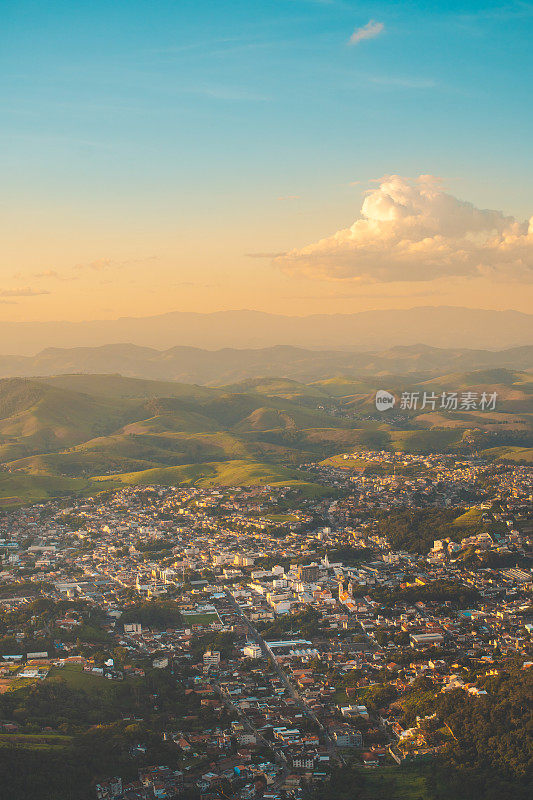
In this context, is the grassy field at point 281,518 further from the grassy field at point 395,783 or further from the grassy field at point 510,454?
the grassy field at point 395,783

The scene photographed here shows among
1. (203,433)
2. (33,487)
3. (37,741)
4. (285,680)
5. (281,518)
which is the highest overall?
(37,741)

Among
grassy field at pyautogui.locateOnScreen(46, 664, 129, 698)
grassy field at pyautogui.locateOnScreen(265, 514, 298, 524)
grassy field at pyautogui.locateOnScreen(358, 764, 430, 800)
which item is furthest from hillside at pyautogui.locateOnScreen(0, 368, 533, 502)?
grassy field at pyautogui.locateOnScreen(358, 764, 430, 800)

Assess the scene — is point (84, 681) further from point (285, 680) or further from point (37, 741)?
point (285, 680)

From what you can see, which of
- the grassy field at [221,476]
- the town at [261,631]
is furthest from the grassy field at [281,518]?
the grassy field at [221,476]

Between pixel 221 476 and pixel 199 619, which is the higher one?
pixel 199 619

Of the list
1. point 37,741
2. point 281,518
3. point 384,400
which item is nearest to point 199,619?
point 37,741

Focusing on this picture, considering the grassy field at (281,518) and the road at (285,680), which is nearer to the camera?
the road at (285,680)

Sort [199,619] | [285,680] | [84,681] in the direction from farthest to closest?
[199,619], [285,680], [84,681]

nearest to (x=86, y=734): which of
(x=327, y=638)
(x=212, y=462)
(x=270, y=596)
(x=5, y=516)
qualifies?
(x=327, y=638)

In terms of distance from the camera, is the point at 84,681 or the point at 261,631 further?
the point at 261,631

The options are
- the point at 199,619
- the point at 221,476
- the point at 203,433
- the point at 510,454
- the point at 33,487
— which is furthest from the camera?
the point at 203,433

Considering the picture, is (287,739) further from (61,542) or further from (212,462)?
(212,462)
